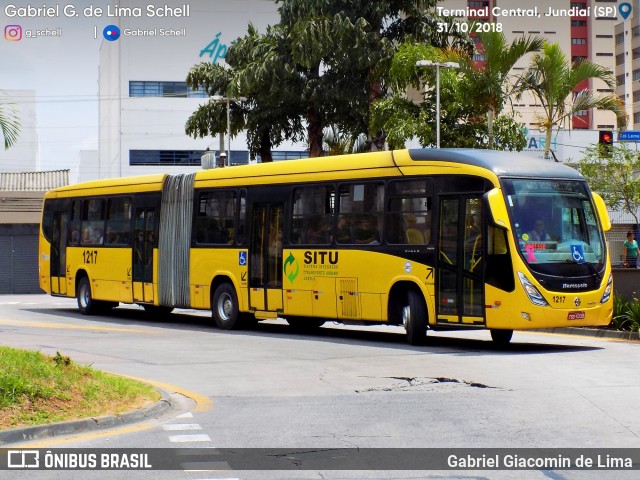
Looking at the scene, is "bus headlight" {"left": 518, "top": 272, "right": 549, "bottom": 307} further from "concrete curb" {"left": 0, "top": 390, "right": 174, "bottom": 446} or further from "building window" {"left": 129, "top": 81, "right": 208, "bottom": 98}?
"building window" {"left": 129, "top": 81, "right": 208, "bottom": 98}

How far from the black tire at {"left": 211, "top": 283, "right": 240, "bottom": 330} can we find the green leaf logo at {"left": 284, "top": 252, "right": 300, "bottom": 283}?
1.99 meters

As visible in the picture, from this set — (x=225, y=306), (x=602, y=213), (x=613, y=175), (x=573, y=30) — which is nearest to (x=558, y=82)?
(x=613, y=175)

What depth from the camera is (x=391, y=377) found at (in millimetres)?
15367

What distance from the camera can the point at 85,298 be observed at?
3123cm

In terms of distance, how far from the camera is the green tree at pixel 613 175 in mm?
40469

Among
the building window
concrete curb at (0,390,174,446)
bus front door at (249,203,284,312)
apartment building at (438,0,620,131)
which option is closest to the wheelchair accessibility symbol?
bus front door at (249,203,284,312)

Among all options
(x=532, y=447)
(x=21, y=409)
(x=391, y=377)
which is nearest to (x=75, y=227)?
(x=391, y=377)

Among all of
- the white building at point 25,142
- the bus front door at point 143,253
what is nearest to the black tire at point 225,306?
the bus front door at point 143,253

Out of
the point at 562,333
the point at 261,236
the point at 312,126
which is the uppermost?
the point at 312,126

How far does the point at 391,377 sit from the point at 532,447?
5461 millimetres

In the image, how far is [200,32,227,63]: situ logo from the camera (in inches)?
3484

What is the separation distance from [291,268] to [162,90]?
66.6 m

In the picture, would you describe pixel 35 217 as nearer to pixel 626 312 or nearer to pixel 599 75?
pixel 599 75

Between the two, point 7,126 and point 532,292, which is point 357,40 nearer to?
point 532,292
